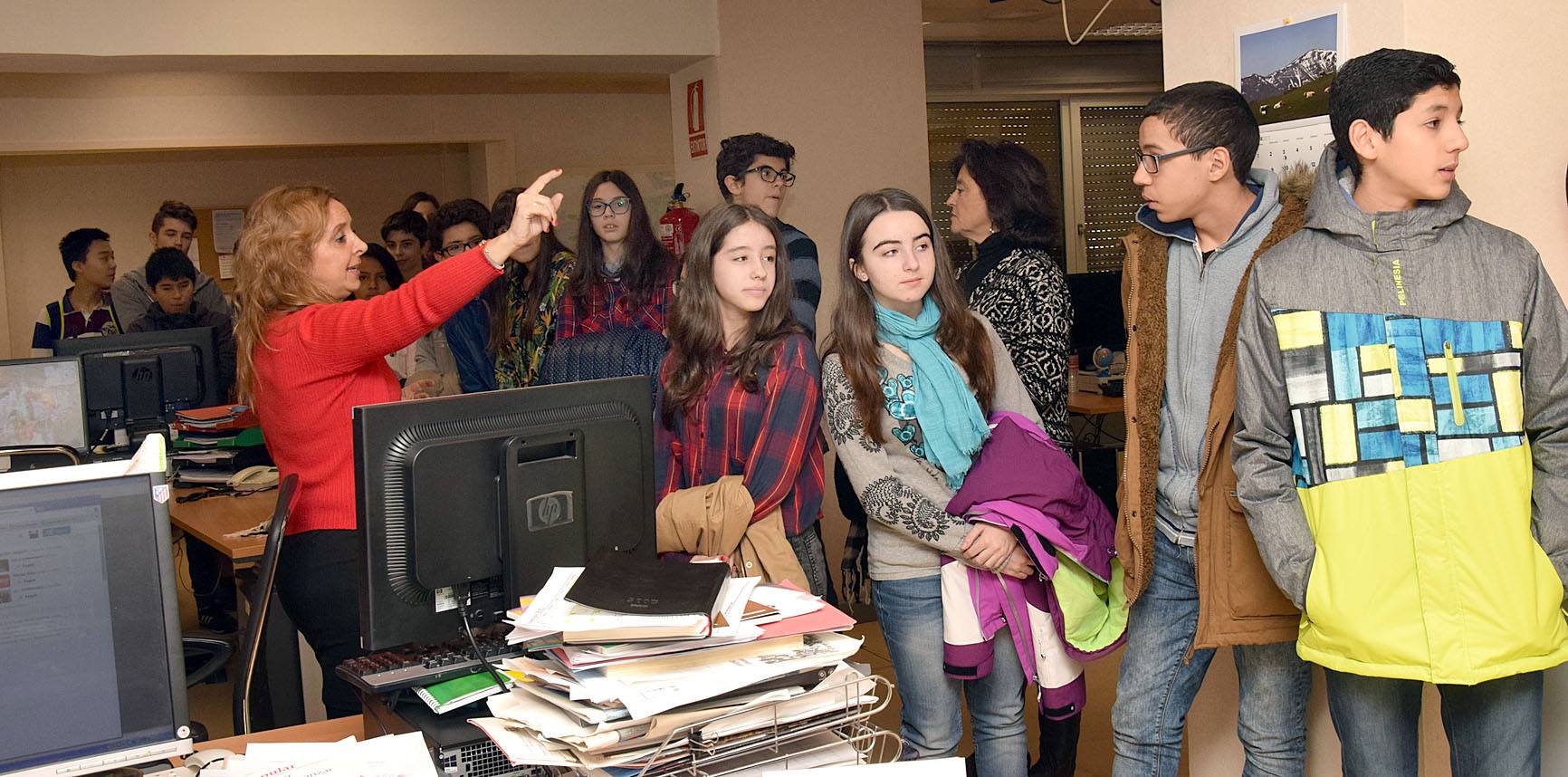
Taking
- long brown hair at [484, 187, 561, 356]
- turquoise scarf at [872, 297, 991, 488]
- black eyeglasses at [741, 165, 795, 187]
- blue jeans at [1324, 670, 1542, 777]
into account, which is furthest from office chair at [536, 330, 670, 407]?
blue jeans at [1324, 670, 1542, 777]

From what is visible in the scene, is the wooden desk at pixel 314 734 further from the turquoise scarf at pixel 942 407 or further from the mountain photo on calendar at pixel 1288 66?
the mountain photo on calendar at pixel 1288 66

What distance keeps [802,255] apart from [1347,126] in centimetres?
179

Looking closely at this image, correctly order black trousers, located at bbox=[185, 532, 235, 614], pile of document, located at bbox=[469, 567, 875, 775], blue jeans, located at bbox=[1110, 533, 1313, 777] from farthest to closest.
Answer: black trousers, located at bbox=[185, 532, 235, 614]
blue jeans, located at bbox=[1110, 533, 1313, 777]
pile of document, located at bbox=[469, 567, 875, 775]

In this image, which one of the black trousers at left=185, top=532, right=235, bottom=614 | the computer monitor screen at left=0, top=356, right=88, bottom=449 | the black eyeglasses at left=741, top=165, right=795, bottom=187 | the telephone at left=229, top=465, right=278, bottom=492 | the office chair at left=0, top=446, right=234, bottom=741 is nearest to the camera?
the office chair at left=0, top=446, right=234, bottom=741

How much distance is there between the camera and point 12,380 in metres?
3.95

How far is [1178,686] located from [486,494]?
4.60 ft

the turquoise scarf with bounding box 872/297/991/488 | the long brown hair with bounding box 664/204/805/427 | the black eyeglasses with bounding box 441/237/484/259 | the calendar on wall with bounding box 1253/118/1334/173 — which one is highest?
the black eyeglasses with bounding box 441/237/484/259

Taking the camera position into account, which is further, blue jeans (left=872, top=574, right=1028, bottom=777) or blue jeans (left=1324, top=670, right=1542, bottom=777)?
blue jeans (left=872, top=574, right=1028, bottom=777)

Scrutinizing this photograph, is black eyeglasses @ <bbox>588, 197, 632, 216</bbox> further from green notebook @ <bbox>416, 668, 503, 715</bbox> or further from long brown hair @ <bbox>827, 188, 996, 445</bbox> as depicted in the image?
green notebook @ <bbox>416, 668, 503, 715</bbox>

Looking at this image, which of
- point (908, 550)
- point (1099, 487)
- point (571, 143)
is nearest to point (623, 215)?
point (908, 550)

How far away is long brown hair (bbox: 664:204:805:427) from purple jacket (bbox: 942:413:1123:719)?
491mm

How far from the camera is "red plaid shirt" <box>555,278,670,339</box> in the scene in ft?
11.7

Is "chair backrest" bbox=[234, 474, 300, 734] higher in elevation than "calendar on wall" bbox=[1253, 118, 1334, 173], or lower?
lower

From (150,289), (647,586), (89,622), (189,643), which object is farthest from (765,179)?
(150,289)
